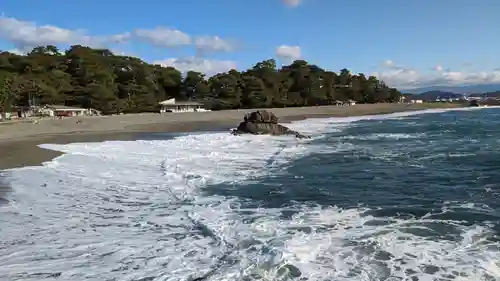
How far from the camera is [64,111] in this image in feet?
232

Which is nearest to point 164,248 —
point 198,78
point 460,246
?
point 460,246

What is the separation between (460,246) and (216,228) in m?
4.16

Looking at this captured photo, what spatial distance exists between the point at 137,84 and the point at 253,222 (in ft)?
289

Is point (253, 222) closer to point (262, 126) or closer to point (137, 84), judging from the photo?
point (262, 126)

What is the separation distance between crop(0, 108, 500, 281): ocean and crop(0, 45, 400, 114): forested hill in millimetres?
54351

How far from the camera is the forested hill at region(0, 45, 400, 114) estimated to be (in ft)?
251

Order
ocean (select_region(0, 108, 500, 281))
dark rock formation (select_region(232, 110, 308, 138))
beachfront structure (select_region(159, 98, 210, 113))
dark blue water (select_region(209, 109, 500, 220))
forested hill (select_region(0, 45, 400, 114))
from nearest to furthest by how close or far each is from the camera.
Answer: ocean (select_region(0, 108, 500, 281)), dark blue water (select_region(209, 109, 500, 220)), dark rock formation (select_region(232, 110, 308, 138)), forested hill (select_region(0, 45, 400, 114)), beachfront structure (select_region(159, 98, 210, 113))

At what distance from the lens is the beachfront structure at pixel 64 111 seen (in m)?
68.9

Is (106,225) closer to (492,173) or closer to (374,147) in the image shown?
(492,173)

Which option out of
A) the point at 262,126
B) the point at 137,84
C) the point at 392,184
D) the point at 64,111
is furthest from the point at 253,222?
the point at 137,84

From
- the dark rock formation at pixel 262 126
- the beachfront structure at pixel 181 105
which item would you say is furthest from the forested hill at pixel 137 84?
the dark rock formation at pixel 262 126

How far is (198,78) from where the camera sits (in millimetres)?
107688

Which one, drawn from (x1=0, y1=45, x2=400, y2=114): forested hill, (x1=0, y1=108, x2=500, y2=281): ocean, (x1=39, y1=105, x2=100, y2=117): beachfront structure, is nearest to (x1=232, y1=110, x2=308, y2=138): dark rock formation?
(x1=0, y1=108, x2=500, y2=281): ocean

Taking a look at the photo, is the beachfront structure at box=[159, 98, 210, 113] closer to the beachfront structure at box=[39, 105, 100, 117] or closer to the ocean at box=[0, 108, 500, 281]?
the beachfront structure at box=[39, 105, 100, 117]
